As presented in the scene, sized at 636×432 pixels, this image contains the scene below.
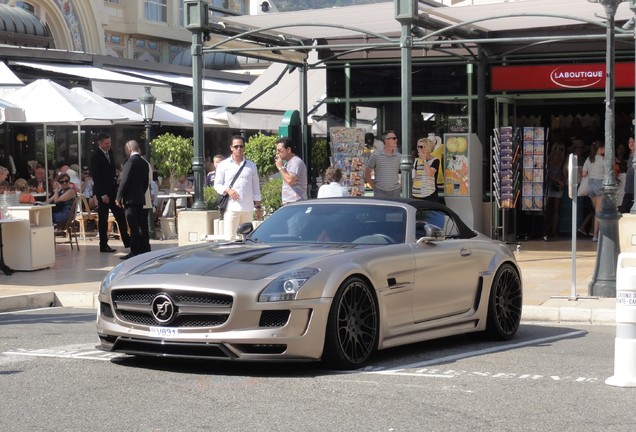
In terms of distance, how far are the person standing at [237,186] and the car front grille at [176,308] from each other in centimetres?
750

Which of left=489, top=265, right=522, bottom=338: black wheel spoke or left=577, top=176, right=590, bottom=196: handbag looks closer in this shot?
left=489, top=265, right=522, bottom=338: black wheel spoke

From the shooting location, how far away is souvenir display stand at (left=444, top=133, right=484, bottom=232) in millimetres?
20891

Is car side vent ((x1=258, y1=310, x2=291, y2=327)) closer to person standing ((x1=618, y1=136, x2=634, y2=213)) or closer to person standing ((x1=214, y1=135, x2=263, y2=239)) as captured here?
person standing ((x1=214, y1=135, x2=263, y2=239))

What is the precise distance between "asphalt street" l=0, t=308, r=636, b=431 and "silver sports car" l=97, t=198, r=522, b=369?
9.2 inches

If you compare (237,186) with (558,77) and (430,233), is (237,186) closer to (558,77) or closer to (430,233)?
(430,233)

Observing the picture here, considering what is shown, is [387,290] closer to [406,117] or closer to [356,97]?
[406,117]

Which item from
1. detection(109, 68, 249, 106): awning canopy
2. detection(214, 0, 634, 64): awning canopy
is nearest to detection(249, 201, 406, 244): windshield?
detection(214, 0, 634, 64): awning canopy

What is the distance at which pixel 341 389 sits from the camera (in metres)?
8.06

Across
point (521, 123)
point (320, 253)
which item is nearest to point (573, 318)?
point (320, 253)

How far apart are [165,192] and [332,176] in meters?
11.8

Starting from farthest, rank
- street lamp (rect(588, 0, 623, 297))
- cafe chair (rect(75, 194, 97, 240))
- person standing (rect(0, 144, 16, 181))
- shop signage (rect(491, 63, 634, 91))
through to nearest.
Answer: person standing (rect(0, 144, 16, 181))
cafe chair (rect(75, 194, 97, 240))
shop signage (rect(491, 63, 634, 91))
street lamp (rect(588, 0, 623, 297))

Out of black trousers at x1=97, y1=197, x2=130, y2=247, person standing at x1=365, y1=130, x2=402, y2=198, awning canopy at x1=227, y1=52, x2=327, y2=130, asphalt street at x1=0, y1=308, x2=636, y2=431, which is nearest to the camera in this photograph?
asphalt street at x1=0, y1=308, x2=636, y2=431

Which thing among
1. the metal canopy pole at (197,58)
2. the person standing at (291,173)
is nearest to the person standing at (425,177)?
the person standing at (291,173)

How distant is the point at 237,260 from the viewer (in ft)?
29.8
